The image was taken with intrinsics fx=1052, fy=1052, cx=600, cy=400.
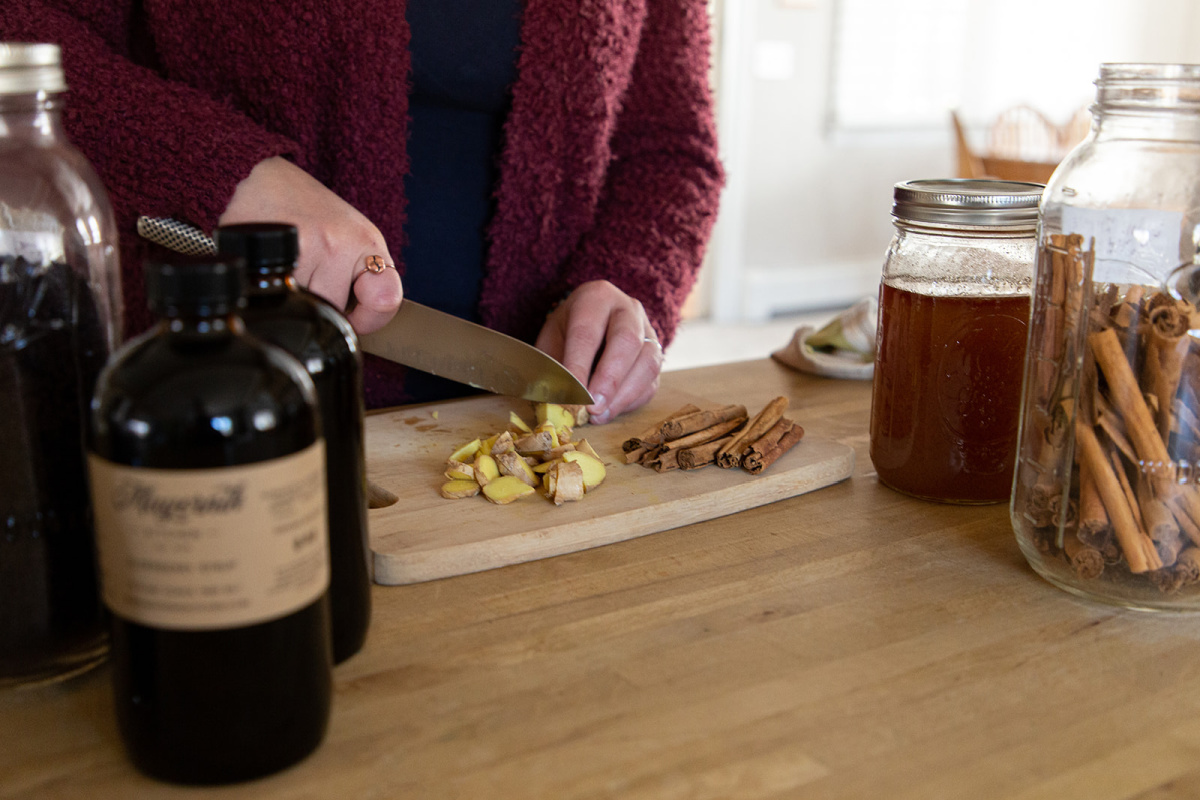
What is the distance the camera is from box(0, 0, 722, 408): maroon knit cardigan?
3.34 ft

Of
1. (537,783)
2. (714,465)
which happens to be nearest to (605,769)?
(537,783)

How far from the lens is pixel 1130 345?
75 cm

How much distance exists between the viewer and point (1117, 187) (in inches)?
30.2

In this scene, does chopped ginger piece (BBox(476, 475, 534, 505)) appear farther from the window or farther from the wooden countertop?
the window

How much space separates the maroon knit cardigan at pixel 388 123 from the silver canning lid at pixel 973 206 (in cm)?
55

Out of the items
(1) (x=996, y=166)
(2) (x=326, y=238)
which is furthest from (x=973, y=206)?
(1) (x=996, y=166)

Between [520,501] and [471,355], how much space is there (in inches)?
10.0

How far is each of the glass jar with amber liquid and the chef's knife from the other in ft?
1.08

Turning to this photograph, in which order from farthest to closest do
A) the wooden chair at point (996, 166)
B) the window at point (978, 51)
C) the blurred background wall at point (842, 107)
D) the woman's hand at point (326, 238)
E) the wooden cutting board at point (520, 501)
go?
the window at point (978, 51), the blurred background wall at point (842, 107), the wooden chair at point (996, 166), the woman's hand at point (326, 238), the wooden cutting board at point (520, 501)

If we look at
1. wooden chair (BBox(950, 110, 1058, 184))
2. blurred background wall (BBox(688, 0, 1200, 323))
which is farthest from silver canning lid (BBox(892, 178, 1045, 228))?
blurred background wall (BBox(688, 0, 1200, 323))

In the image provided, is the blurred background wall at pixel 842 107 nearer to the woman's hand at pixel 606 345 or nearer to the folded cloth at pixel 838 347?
the folded cloth at pixel 838 347

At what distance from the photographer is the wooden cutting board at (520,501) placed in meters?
0.83

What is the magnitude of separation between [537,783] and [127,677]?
0.22m

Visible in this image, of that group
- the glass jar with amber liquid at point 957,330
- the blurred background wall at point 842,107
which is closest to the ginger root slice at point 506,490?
the glass jar with amber liquid at point 957,330
